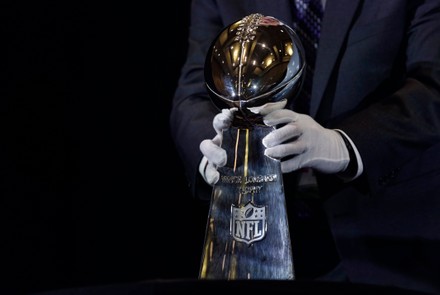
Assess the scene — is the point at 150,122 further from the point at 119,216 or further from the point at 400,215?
the point at 400,215

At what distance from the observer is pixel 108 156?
1520 mm

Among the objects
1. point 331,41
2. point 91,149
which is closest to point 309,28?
point 331,41

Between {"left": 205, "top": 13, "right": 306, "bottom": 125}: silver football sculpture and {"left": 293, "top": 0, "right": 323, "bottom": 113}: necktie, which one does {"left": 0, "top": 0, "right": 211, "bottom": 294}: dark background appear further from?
{"left": 205, "top": 13, "right": 306, "bottom": 125}: silver football sculpture

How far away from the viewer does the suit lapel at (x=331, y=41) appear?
1.11 metres

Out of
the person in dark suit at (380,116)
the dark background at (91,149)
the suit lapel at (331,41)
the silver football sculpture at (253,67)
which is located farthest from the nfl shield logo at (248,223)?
the dark background at (91,149)

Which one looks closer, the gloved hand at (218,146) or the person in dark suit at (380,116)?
the gloved hand at (218,146)

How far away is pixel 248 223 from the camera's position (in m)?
0.77

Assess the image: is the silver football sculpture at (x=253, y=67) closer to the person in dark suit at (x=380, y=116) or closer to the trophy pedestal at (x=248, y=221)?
the trophy pedestal at (x=248, y=221)

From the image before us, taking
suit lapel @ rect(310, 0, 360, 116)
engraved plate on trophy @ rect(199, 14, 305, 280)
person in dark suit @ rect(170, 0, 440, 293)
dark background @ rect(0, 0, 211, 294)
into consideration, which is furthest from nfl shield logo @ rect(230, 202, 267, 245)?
dark background @ rect(0, 0, 211, 294)

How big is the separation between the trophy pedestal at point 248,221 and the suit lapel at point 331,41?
0.32 metres

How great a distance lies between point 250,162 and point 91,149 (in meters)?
0.76

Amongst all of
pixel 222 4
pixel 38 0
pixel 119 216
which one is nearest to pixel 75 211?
pixel 119 216

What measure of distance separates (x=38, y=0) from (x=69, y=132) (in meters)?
0.27

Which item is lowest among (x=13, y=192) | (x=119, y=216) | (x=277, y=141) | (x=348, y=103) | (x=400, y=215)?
(x=119, y=216)
